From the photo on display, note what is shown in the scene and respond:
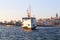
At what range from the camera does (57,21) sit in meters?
193

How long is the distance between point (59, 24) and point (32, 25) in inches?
4101

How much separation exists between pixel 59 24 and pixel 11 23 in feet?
128

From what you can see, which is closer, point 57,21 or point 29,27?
point 29,27

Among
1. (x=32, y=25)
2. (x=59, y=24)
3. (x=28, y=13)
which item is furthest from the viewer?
(x=59, y=24)

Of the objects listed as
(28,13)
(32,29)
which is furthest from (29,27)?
(28,13)

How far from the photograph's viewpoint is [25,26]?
88625 millimetres

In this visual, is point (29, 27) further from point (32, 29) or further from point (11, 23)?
point (11, 23)

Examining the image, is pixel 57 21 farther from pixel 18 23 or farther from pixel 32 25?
pixel 32 25

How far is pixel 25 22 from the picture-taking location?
8775 centimetres

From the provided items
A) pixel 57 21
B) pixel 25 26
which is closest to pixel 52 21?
pixel 57 21

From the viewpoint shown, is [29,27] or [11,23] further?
[11,23]

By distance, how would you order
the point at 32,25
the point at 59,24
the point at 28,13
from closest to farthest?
the point at 32,25 < the point at 28,13 < the point at 59,24

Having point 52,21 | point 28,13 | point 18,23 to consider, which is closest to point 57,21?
point 52,21

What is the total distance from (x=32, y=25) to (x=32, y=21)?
4.69 feet
